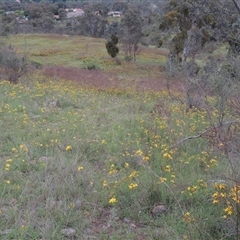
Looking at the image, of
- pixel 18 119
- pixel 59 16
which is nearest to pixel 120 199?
pixel 18 119

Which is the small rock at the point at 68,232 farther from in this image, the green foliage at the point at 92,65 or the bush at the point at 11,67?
the green foliage at the point at 92,65

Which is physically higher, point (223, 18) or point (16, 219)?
point (223, 18)

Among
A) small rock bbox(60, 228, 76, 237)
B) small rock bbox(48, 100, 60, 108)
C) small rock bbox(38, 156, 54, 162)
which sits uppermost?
small rock bbox(60, 228, 76, 237)

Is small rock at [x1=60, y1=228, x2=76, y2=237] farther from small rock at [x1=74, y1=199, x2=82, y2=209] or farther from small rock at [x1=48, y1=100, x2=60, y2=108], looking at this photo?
small rock at [x1=48, y1=100, x2=60, y2=108]

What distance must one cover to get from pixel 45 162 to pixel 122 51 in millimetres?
25797

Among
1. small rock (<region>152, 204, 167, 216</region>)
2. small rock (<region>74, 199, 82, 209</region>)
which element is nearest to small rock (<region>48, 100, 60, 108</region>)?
small rock (<region>74, 199, 82, 209</region>)

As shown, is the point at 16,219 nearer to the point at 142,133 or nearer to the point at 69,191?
the point at 69,191

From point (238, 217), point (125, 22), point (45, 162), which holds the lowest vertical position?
point (125, 22)

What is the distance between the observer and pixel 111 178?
4246mm

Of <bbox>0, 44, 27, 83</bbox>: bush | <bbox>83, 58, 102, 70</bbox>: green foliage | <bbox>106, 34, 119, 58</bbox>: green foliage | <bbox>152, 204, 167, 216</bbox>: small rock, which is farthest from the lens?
<bbox>106, 34, 119, 58</bbox>: green foliage

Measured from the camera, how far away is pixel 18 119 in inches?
260

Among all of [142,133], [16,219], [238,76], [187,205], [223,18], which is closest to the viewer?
[223,18]

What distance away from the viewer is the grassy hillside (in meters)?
3.27

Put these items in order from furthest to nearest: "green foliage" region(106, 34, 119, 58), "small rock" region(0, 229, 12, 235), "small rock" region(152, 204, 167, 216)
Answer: "green foliage" region(106, 34, 119, 58)
"small rock" region(152, 204, 167, 216)
"small rock" region(0, 229, 12, 235)
